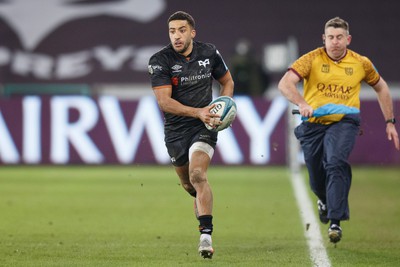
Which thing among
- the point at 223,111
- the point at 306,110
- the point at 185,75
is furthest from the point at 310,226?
the point at 185,75

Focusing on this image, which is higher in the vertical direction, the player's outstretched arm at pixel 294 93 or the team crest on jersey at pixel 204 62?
the team crest on jersey at pixel 204 62

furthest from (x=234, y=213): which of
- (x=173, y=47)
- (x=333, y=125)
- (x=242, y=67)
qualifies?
(x=242, y=67)

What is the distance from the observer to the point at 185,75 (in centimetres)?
1028

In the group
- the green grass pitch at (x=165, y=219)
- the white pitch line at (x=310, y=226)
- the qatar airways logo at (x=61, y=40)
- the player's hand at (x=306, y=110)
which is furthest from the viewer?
the qatar airways logo at (x=61, y=40)

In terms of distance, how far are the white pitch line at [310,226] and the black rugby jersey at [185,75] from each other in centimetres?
173

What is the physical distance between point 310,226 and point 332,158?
1980mm

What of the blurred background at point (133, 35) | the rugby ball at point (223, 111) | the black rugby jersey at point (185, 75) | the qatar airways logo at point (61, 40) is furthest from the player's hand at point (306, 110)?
the qatar airways logo at point (61, 40)

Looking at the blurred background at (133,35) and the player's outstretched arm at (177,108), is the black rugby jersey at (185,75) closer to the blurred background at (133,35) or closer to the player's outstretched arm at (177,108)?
the player's outstretched arm at (177,108)

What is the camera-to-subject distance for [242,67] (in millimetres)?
24156

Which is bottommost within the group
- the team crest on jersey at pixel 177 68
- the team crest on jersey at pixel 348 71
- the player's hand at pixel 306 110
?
the player's hand at pixel 306 110

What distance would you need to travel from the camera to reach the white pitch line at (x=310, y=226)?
9.77 meters

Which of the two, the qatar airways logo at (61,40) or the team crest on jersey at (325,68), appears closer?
the team crest on jersey at (325,68)

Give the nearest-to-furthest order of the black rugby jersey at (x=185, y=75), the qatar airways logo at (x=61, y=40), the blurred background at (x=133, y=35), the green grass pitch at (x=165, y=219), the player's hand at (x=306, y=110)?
the green grass pitch at (x=165, y=219), the black rugby jersey at (x=185, y=75), the player's hand at (x=306, y=110), the blurred background at (x=133, y=35), the qatar airways logo at (x=61, y=40)

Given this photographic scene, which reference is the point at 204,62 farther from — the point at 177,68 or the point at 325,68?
the point at 325,68
